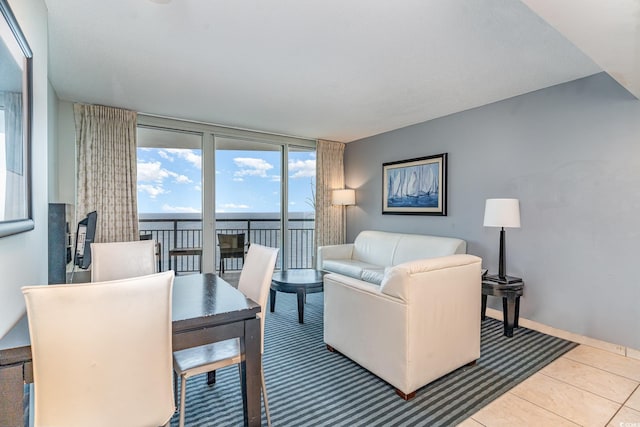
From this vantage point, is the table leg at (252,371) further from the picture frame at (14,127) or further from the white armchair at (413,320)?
the picture frame at (14,127)

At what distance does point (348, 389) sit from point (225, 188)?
357cm

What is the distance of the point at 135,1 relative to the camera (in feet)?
6.14

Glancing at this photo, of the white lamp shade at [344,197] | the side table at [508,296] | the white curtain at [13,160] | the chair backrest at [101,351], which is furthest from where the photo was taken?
the white lamp shade at [344,197]

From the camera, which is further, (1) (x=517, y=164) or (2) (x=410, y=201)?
(2) (x=410, y=201)

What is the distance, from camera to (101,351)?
1.10 meters

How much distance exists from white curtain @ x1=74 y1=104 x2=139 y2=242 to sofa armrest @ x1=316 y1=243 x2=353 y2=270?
8.22 ft

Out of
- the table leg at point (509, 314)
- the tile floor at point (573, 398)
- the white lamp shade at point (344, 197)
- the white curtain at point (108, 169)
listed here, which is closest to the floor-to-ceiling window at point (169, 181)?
the white curtain at point (108, 169)

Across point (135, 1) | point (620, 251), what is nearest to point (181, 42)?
point (135, 1)

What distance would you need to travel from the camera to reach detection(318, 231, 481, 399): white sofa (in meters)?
1.96

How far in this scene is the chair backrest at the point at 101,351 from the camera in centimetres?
102

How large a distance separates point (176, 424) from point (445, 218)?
3637mm

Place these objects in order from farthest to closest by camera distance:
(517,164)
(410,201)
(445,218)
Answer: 1. (410,201)
2. (445,218)
3. (517,164)

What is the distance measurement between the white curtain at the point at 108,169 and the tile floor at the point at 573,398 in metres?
4.05

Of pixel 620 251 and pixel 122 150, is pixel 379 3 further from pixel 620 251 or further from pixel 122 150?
pixel 122 150
